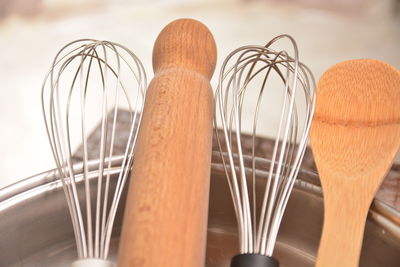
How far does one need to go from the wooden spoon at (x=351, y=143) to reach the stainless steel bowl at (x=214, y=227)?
3 centimetres

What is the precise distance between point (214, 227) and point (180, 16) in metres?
0.34

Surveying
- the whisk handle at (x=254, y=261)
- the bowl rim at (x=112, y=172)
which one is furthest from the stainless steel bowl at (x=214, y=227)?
the whisk handle at (x=254, y=261)

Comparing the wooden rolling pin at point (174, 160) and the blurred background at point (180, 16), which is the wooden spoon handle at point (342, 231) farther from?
the blurred background at point (180, 16)

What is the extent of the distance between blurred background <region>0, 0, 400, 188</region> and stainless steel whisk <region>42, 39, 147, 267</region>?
42mm

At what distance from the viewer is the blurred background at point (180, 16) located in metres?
0.64

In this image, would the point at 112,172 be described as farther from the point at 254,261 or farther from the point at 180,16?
the point at 180,16

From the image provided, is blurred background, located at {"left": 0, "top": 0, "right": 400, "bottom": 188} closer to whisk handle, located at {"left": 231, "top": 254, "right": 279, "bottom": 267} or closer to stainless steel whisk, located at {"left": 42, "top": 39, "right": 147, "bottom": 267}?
stainless steel whisk, located at {"left": 42, "top": 39, "right": 147, "bottom": 267}

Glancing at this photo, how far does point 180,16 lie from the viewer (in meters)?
0.70

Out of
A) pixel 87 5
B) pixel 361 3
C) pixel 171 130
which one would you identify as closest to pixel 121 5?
pixel 87 5

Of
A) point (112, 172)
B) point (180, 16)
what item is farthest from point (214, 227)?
point (180, 16)

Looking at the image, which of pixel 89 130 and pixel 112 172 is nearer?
pixel 112 172

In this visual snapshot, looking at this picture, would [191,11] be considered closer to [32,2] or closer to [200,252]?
[32,2]

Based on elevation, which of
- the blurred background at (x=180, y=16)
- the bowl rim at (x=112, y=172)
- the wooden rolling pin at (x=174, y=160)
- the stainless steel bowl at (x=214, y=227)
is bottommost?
the stainless steel bowl at (x=214, y=227)

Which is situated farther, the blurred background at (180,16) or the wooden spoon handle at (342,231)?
the blurred background at (180,16)
